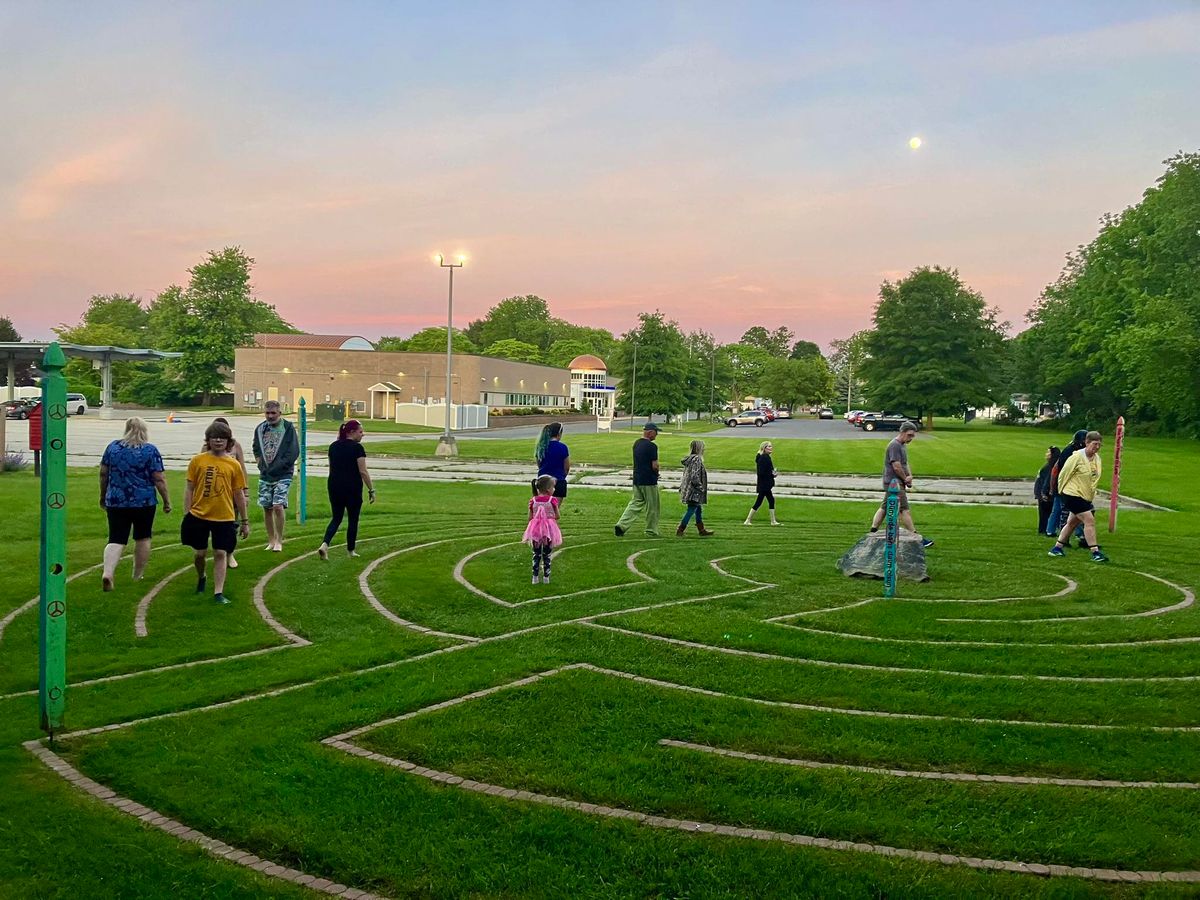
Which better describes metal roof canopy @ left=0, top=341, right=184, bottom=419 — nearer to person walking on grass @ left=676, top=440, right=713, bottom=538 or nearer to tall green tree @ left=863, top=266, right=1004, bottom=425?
person walking on grass @ left=676, top=440, right=713, bottom=538

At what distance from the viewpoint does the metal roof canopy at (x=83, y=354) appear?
2493cm

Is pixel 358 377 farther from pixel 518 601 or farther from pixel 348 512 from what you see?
pixel 518 601

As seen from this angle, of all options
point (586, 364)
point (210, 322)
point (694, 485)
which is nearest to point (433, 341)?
point (586, 364)

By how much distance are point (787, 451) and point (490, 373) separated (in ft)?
155

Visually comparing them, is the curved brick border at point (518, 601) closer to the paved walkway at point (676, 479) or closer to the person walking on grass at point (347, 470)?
the person walking on grass at point (347, 470)

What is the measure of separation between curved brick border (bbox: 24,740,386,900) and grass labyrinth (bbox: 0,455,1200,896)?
27 millimetres

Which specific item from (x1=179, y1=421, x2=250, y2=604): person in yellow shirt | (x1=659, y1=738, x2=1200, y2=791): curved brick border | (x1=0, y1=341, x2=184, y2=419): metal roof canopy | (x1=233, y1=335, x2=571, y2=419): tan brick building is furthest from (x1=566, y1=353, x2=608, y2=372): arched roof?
(x1=659, y1=738, x2=1200, y2=791): curved brick border

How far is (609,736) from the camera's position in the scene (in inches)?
247

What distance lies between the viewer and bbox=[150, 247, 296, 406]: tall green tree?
3671 inches

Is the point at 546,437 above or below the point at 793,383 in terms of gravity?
below

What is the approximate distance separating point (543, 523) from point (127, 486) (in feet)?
15.7

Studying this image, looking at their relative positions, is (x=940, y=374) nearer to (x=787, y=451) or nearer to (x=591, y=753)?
(x=787, y=451)

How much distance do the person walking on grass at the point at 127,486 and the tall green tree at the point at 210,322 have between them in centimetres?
8962

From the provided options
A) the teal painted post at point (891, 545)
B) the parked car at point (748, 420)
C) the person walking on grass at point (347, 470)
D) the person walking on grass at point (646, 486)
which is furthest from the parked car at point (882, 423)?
the person walking on grass at point (347, 470)
